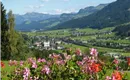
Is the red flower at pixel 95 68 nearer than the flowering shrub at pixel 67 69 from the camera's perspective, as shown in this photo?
Yes

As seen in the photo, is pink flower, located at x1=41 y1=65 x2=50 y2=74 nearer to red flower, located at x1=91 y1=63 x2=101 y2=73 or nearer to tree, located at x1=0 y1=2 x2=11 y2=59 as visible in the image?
red flower, located at x1=91 y1=63 x2=101 y2=73

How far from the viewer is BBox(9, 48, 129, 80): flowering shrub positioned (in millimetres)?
11406

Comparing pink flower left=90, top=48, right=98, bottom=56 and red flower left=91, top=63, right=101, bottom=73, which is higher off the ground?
pink flower left=90, top=48, right=98, bottom=56

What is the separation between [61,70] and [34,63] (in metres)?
1.01

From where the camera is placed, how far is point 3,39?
228 ft

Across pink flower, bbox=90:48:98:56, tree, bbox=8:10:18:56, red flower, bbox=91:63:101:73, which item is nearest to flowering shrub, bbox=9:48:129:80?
pink flower, bbox=90:48:98:56

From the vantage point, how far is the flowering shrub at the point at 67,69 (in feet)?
37.4

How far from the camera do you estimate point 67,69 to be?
1187cm

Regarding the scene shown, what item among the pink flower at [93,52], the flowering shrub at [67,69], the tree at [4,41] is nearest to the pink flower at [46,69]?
the flowering shrub at [67,69]

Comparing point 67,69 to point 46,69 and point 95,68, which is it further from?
point 95,68

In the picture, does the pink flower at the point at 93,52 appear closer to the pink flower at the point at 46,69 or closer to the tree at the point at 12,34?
the pink flower at the point at 46,69

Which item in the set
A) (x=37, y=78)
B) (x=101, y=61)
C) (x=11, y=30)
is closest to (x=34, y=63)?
(x=37, y=78)

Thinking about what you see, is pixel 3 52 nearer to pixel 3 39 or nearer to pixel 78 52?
pixel 3 39

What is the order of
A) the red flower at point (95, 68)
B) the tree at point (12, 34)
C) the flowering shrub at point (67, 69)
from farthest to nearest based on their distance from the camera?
the tree at point (12, 34) < the flowering shrub at point (67, 69) < the red flower at point (95, 68)
